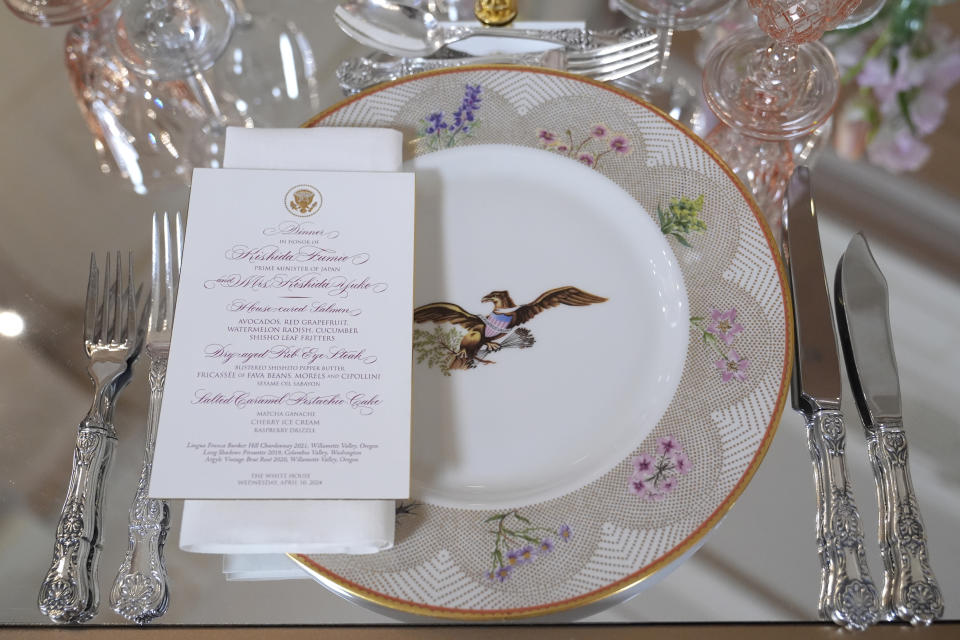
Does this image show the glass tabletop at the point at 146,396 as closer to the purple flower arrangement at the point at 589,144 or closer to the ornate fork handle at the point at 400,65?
the ornate fork handle at the point at 400,65

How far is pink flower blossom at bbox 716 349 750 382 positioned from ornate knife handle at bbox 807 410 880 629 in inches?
3.5

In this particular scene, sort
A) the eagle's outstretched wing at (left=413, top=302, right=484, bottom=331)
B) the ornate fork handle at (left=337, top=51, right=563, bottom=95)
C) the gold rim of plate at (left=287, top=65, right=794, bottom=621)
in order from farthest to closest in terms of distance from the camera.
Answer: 1. the ornate fork handle at (left=337, top=51, right=563, bottom=95)
2. the eagle's outstretched wing at (left=413, top=302, right=484, bottom=331)
3. the gold rim of plate at (left=287, top=65, right=794, bottom=621)

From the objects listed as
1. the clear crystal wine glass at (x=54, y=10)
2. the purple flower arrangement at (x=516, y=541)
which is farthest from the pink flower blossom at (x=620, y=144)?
the clear crystal wine glass at (x=54, y=10)

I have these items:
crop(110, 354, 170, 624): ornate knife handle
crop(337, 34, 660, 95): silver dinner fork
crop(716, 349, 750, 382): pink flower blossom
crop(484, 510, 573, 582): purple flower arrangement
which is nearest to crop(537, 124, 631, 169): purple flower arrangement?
crop(337, 34, 660, 95): silver dinner fork

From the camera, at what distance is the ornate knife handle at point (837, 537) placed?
53 centimetres

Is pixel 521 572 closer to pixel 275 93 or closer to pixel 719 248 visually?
pixel 719 248

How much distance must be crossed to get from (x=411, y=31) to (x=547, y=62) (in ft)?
0.47

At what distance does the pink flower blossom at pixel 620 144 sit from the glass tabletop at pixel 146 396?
0.64 feet

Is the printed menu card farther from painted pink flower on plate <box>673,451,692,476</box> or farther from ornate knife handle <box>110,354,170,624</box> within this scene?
painted pink flower on plate <box>673,451,692,476</box>

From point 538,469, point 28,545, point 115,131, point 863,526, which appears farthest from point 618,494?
A: point 115,131

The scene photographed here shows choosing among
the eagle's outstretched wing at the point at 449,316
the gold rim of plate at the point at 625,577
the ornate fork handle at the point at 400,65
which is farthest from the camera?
the ornate fork handle at the point at 400,65

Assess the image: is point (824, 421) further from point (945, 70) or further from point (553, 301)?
point (945, 70)

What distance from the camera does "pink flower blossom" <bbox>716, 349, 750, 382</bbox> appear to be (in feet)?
1.82

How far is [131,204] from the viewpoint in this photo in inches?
28.2
